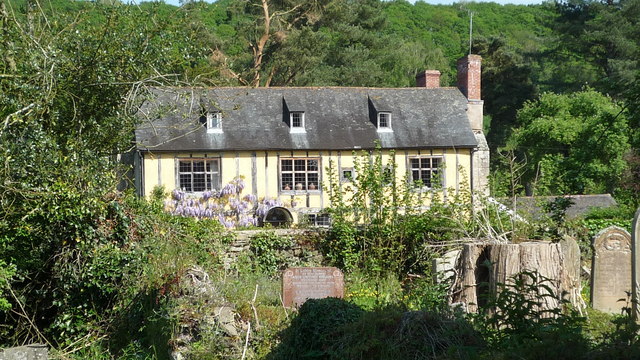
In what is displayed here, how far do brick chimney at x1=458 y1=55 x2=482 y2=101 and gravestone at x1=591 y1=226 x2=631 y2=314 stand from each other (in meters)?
18.7

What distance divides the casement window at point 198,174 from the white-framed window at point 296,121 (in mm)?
A: 3140

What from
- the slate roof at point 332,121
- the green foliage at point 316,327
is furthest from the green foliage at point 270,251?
the slate roof at point 332,121

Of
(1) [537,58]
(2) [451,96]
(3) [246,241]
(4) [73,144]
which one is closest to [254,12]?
(2) [451,96]

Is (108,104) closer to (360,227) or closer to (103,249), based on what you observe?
(103,249)

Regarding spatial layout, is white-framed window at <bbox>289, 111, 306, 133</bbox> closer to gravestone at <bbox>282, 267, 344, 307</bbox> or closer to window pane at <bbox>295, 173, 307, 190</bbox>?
window pane at <bbox>295, 173, 307, 190</bbox>

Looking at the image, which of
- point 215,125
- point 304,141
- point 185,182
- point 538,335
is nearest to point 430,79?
point 304,141

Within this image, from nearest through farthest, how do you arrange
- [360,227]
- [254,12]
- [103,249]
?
[103,249] → [360,227] → [254,12]

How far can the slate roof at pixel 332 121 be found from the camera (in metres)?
27.7

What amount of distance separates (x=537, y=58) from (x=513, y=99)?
421 centimetres

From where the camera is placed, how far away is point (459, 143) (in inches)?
1123

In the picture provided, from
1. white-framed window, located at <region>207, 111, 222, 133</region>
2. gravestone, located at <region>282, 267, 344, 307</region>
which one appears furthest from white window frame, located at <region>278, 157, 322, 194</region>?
gravestone, located at <region>282, 267, 344, 307</region>

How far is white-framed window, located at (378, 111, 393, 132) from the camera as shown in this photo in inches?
1150

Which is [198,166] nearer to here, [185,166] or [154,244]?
[185,166]

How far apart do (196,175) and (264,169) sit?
2.45 metres
